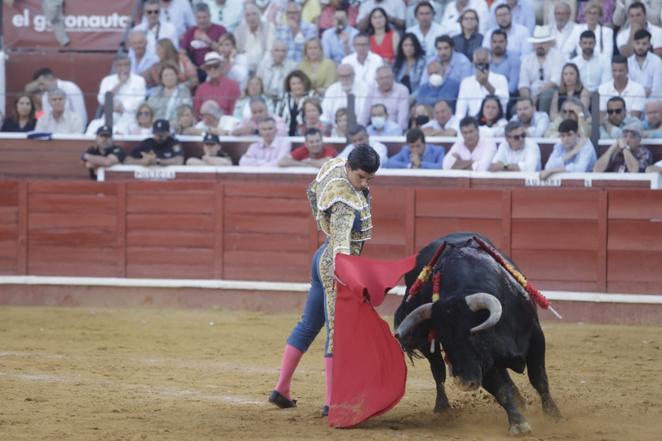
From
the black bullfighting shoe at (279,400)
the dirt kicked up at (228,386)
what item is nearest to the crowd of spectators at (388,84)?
the dirt kicked up at (228,386)

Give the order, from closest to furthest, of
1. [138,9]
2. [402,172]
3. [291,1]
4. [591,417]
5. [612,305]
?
1. [591,417]
2. [612,305]
3. [402,172]
4. [291,1]
5. [138,9]

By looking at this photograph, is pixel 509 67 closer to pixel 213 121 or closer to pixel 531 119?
pixel 531 119

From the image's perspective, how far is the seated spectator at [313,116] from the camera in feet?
32.7

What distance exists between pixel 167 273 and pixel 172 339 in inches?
74.5

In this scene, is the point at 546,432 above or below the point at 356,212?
below

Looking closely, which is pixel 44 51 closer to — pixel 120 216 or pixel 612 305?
pixel 120 216

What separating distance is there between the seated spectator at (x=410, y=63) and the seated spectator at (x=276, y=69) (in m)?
1.02

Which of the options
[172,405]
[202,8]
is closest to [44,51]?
[202,8]

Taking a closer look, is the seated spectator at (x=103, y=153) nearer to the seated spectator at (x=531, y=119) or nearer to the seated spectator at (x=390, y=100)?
the seated spectator at (x=390, y=100)

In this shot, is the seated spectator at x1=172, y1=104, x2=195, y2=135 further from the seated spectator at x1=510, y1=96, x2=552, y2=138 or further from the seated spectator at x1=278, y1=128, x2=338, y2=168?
the seated spectator at x1=510, y1=96, x2=552, y2=138

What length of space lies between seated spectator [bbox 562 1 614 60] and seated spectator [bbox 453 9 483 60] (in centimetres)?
76

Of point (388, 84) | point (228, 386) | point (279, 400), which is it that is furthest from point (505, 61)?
point (279, 400)

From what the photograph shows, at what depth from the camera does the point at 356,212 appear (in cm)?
507

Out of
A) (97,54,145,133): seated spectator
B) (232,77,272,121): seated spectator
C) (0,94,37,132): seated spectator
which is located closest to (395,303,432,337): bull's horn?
(232,77,272,121): seated spectator
